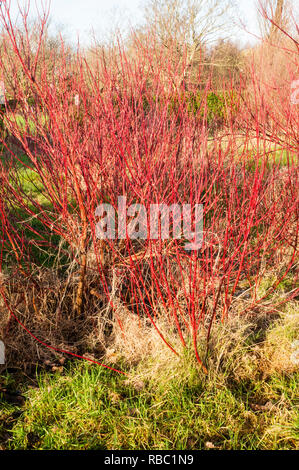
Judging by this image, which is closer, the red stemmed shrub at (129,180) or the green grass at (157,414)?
the green grass at (157,414)

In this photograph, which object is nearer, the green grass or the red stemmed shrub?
the green grass

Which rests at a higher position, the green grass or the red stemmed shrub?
the red stemmed shrub

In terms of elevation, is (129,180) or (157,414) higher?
(129,180)

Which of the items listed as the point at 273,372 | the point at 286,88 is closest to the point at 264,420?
the point at 273,372

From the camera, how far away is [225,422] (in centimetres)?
215

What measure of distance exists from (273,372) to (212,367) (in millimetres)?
432

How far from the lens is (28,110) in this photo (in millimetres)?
2562

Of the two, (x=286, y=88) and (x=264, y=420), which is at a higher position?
(x=286, y=88)

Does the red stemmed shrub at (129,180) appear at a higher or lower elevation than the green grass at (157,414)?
higher
